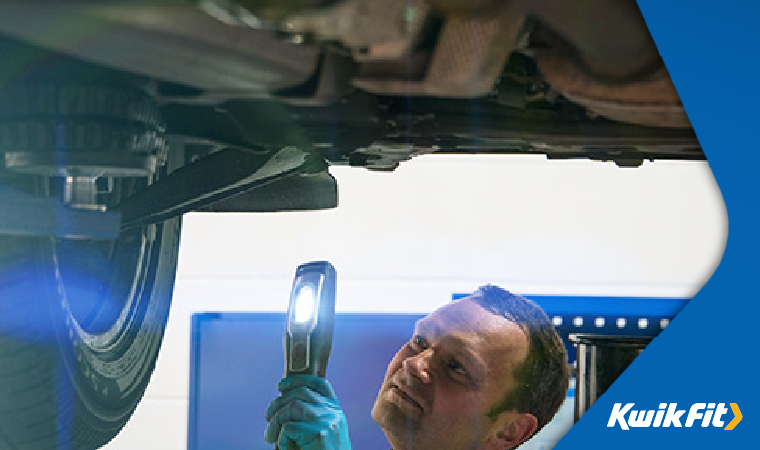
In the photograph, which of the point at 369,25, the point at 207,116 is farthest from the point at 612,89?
the point at 207,116

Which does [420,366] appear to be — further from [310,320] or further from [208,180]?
[208,180]

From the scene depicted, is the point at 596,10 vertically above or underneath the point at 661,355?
above

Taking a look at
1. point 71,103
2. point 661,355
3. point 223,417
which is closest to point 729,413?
point 661,355

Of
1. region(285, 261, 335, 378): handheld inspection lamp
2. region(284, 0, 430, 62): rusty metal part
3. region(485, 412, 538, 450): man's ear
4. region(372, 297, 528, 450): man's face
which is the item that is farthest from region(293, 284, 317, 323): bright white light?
region(284, 0, 430, 62): rusty metal part

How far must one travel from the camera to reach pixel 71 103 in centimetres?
63

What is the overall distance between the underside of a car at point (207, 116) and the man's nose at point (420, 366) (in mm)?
217

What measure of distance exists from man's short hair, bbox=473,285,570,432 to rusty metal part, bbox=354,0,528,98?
524 millimetres

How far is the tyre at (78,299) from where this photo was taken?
64 centimetres

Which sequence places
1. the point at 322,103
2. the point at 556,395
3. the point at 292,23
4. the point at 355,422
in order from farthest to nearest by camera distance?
the point at 355,422
the point at 556,395
the point at 322,103
the point at 292,23

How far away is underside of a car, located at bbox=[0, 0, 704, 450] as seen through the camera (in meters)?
0.51

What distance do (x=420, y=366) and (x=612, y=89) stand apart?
49 centimetres

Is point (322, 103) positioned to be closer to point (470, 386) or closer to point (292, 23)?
point (292, 23)

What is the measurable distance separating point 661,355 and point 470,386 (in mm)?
391

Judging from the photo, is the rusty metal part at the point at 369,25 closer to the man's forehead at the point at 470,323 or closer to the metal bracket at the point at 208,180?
the metal bracket at the point at 208,180
